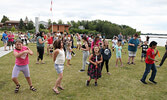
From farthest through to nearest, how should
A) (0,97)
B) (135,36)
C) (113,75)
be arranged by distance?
(135,36) < (113,75) < (0,97)

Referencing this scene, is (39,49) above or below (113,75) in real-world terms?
above

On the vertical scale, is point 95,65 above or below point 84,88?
above

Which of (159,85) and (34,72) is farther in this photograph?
(34,72)

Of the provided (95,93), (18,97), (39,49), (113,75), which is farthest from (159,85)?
(39,49)

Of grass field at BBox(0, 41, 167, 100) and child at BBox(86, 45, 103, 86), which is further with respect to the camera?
child at BBox(86, 45, 103, 86)

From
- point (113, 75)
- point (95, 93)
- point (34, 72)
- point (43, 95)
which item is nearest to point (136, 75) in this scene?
point (113, 75)

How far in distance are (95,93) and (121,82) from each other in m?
1.57

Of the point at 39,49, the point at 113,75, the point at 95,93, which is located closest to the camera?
the point at 95,93

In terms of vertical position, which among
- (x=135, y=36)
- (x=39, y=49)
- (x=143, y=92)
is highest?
(x=135, y=36)

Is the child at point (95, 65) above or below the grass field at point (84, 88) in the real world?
above

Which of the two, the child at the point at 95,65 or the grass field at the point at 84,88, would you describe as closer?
the grass field at the point at 84,88

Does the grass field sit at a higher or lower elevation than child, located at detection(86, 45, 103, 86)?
lower

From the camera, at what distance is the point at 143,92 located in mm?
4543

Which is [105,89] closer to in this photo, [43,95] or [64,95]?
[64,95]
